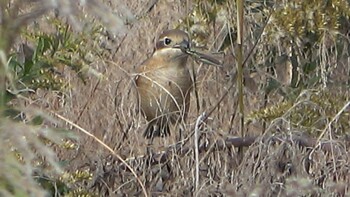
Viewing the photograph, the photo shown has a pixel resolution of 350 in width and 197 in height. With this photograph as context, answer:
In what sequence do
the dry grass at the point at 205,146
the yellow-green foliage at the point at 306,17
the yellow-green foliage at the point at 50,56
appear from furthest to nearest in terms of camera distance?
the yellow-green foliage at the point at 306,17 → the dry grass at the point at 205,146 → the yellow-green foliage at the point at 50,56

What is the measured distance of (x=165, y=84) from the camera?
400 cm

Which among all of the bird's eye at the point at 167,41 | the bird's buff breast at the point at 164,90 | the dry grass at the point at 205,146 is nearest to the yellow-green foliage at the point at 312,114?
the dry grass at the point at 205,146

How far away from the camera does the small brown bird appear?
11.6 ft

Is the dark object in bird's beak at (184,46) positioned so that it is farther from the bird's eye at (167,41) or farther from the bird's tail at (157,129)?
the bird's tail at (157,129)

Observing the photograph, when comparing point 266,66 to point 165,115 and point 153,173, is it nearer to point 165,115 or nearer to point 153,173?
point 165,115

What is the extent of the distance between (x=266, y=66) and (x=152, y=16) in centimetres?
111

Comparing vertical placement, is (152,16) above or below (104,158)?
above

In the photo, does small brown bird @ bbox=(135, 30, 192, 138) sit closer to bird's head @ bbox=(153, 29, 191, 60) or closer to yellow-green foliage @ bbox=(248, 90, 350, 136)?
bird's head @ bbox=(153, 29, 191, 60)

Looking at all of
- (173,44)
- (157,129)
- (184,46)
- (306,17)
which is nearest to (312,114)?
(306,17)

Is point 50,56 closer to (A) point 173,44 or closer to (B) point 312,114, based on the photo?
(B) point 312,114

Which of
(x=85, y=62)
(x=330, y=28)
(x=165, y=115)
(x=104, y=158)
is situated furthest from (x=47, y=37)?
(x=330, y=28)

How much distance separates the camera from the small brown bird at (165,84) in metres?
3.55

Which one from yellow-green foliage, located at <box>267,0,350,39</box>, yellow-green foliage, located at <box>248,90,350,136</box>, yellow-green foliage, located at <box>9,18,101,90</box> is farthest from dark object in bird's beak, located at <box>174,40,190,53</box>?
yellow-green foliage, located at <box>9,18,101,90</box>

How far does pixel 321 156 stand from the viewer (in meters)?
2.92
